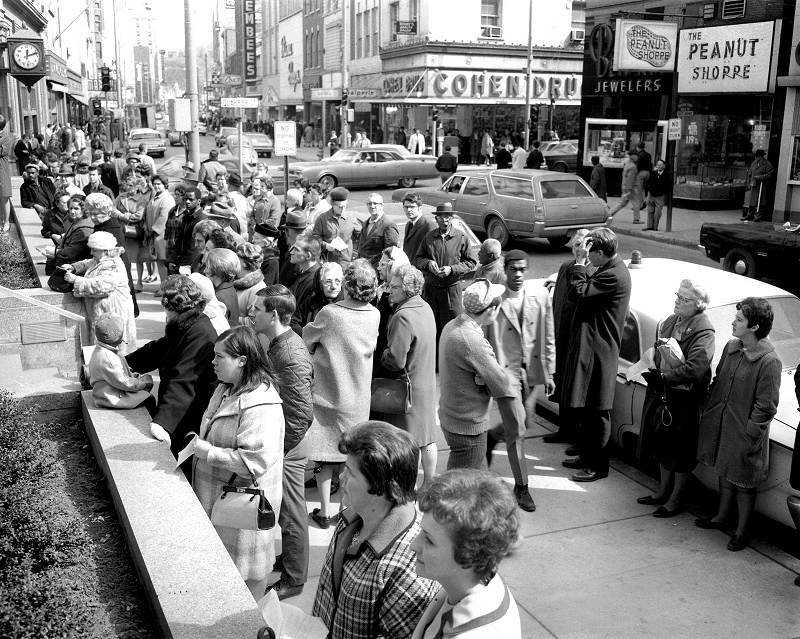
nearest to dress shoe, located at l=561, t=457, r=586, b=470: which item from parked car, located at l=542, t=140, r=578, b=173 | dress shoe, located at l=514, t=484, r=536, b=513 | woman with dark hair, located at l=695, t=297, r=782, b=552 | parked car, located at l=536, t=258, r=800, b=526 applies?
parked car, located at l=536, t=258, r=800, b=526

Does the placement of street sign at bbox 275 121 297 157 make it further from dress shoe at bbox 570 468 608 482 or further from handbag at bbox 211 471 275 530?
handbag at bbox 211 471 275 530

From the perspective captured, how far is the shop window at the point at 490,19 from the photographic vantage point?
47.6m

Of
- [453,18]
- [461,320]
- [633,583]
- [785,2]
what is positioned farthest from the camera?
[453,18]

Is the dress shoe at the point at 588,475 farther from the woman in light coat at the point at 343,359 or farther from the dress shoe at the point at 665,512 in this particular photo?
the woman in light coat at the point at 343,359

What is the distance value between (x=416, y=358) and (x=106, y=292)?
325 cm

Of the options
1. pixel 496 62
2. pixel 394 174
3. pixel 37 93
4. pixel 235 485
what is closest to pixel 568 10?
pixel 496 62

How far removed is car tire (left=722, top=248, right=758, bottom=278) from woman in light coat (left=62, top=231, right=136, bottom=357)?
9.39 metres

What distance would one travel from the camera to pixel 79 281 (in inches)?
311

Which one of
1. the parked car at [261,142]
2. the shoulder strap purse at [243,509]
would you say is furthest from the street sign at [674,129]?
the parked car at [261,142]

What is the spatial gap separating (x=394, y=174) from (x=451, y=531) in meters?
29.9

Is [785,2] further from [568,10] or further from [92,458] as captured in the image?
[568,10]

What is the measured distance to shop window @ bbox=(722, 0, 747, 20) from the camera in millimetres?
23641

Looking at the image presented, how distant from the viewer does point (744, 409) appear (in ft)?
19.1

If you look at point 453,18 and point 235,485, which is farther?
point 453,18
